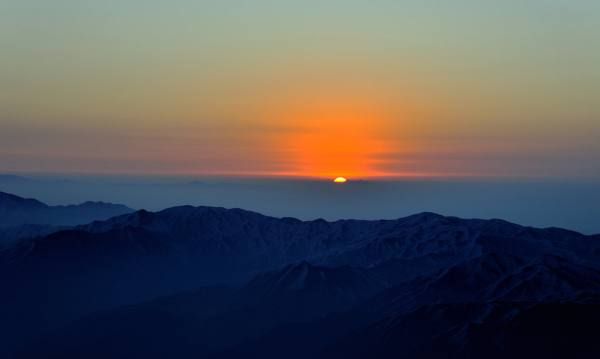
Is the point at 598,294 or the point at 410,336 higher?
the point at 598,294

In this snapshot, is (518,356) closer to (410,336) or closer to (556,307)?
(556,307)

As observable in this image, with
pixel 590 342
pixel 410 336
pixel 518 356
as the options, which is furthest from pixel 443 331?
pixel 590 342

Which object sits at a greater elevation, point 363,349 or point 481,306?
point 481,306

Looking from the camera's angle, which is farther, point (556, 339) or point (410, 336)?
point (410, 336)

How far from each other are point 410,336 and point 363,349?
15.4m

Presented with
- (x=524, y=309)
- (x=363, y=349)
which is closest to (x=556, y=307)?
(x=524, y=309)

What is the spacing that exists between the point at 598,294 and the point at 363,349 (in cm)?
7570

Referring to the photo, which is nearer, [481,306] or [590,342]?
[590,342]

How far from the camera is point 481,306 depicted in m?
196

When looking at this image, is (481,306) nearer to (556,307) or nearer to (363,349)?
(556,307)

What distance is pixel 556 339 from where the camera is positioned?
182250 millimetres

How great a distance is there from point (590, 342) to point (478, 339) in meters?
30.9

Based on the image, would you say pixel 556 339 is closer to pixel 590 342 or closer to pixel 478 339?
pixel 590 342

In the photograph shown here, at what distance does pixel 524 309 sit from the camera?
189 meters
